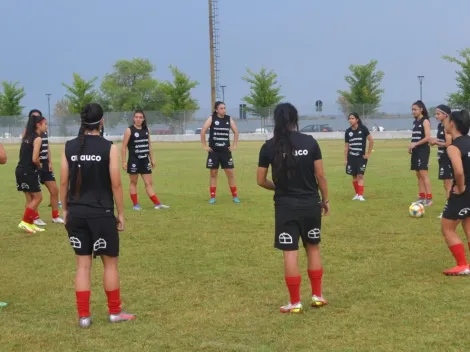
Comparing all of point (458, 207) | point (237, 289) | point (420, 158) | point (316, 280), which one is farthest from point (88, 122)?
point (420, 158)

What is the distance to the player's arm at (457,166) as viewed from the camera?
665 cm

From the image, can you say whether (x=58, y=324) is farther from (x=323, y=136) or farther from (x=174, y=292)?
(x=323, y=136)

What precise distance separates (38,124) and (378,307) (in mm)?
6416

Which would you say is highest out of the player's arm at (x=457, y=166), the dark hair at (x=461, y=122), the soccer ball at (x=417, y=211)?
the dark hair at (x=461, y=122)

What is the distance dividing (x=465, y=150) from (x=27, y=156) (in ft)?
21.8

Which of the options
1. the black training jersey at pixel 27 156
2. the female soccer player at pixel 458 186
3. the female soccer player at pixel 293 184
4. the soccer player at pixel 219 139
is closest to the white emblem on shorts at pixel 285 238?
the female soccer player at pixel 293 184

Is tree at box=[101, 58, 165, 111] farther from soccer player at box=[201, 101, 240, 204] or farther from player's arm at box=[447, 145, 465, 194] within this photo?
player's arm at box=[447, 145, 465, 194]

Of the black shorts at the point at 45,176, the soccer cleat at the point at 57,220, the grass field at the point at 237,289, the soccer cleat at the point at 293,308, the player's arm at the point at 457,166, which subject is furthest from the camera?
the soccer cleat at the point at 57,220

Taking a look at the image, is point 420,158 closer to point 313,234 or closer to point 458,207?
point 458,207

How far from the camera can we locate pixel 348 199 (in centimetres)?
1369

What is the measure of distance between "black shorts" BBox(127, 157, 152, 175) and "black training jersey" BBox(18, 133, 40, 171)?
2641 millimetres

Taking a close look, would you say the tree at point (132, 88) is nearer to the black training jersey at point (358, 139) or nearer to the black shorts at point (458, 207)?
the black training jersey at point (358, 139)

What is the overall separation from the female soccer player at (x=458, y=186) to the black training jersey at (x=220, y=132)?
670cm

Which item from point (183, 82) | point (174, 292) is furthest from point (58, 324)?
point (183, 82)
